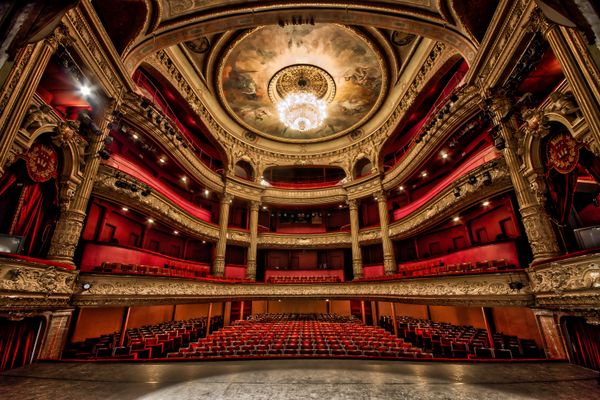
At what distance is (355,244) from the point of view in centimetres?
1431

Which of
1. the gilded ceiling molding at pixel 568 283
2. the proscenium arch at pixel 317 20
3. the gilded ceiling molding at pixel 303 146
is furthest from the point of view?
the gilded ceiling molding at pixel 303 146

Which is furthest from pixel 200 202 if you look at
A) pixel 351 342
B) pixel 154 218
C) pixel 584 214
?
pixel 584 214

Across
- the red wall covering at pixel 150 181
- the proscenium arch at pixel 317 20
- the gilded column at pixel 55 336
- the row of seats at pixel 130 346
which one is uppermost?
the proscenium arch at pixel 317 20

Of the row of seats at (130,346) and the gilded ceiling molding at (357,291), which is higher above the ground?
the gilded ceiling molding at (357,291)

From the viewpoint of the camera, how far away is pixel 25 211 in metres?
5.27

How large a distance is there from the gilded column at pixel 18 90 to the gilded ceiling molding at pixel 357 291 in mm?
3537

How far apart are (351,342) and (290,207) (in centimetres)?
1157

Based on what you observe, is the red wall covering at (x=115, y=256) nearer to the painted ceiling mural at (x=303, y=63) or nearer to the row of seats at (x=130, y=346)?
the row of seats at (x=130, y=346)

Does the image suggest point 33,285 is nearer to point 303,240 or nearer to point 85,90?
point 85,90

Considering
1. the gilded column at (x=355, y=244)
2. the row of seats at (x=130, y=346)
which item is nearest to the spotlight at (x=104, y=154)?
the row of seats at (x=130, y=346)

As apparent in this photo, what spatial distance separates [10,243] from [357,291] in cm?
1150

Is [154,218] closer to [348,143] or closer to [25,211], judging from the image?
[25,211]

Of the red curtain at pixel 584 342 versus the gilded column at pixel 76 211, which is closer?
the red curtain at pixel 584 342

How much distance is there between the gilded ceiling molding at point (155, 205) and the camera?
7555mm
